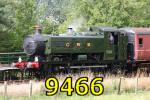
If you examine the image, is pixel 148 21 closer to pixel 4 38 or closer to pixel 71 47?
pixel 4 38

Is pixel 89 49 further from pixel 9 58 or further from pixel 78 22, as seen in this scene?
pixel 78 22

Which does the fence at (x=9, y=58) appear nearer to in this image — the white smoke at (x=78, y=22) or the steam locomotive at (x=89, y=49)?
the steam locomotive at (x=89, y=49)

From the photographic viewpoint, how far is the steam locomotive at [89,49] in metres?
24.4

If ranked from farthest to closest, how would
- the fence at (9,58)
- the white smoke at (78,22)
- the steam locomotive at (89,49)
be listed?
the white smoke at (78,22)
the fence at (9,58)
the steam locomotive at (89,49)

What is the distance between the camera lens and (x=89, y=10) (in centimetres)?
4056

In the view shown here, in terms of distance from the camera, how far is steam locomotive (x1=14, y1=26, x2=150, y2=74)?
24.4 m

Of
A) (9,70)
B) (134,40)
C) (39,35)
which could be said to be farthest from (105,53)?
(9,70)

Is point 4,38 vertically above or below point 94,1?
below

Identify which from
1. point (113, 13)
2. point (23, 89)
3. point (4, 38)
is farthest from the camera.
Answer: point (113, 13)

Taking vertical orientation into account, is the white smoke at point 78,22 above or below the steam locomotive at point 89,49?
above

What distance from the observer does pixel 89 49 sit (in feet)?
83.9

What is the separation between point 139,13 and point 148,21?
4.44ft

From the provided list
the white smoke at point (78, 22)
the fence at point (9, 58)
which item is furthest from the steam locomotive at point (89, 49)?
the white smoke at point (78, 22)

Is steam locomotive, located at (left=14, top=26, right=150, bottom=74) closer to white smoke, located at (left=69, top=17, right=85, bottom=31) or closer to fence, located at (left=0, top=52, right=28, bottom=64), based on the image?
fence, located at (left=0, top=52, right=28, bottom=64)
